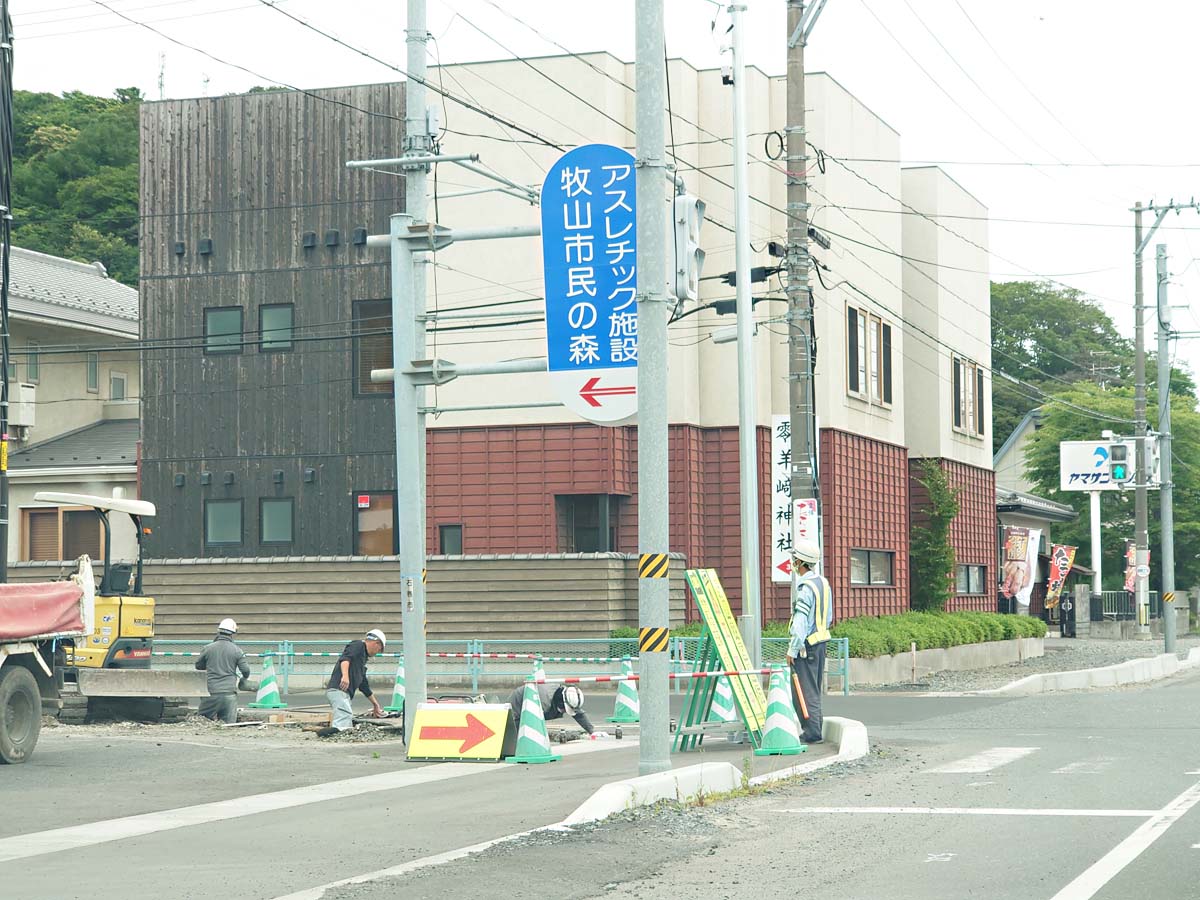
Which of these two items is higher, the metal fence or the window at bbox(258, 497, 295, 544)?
the window at bbox(258, 497, 295, 544)

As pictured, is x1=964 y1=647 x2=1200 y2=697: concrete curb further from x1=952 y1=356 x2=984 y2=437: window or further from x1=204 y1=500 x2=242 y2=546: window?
x1=204 y1=500 x2=242 y2=546: window

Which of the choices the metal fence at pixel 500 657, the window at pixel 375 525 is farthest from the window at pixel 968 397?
the window at pixel 375 525

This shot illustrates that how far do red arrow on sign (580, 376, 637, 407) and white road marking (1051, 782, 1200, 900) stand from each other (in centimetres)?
609

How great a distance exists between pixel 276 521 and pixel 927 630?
1407cm

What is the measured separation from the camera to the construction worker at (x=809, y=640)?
17234mm

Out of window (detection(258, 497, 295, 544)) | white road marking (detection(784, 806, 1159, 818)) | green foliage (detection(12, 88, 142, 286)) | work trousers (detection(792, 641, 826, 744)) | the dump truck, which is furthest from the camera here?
green foliage (detection(12, 88, 142, 286))

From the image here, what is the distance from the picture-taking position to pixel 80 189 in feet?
185

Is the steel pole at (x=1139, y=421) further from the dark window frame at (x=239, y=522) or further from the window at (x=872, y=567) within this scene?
the dark window frame at (x=239, y=522)

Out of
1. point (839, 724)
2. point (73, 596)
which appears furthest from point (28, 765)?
point (839, 724)

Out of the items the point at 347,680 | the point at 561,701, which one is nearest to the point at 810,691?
the point at 561,701

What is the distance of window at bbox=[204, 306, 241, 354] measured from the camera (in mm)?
34750

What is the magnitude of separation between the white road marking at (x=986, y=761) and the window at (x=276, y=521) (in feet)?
65.7

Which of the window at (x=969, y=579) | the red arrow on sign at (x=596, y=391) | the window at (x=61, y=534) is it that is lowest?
the window at (x=969, y=579)

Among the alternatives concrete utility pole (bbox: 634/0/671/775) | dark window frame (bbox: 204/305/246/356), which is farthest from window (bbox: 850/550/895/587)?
concrete utility pole (bbox: 634/0/671/775)
